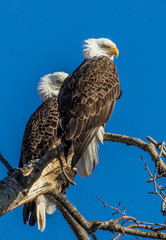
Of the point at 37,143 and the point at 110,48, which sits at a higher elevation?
the point at 110,48

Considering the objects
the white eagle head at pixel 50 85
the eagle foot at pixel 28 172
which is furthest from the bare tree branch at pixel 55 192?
the white eagle head at pixel 50 85

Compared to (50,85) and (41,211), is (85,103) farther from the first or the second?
(50,85)

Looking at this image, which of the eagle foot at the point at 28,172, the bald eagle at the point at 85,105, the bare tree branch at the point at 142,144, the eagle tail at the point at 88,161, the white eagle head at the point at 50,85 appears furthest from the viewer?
the white eagle head at the point at 50,85

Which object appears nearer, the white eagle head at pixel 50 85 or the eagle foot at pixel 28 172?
the eagle foot at pixel 28 172

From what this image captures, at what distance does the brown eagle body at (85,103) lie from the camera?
493cm

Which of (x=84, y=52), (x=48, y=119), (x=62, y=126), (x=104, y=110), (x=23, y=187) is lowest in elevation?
(x=23, y=187)

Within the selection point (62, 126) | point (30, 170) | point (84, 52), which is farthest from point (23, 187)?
point (84, 52)

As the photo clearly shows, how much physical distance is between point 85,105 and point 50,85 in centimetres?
235

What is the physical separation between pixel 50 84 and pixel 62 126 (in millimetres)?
2514

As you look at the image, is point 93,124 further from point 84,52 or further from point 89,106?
point 84,52

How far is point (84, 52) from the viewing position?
21.5ft

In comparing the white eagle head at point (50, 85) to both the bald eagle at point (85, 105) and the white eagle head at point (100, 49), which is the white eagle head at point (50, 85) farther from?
the bald eagle at point (85, 105)

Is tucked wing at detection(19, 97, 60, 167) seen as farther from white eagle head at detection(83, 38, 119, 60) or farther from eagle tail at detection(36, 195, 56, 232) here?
white eagle head at detection(83, 38, 119, 60)

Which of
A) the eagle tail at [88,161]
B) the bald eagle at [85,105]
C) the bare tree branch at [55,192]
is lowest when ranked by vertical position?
the bare tree branch at [55,192]
